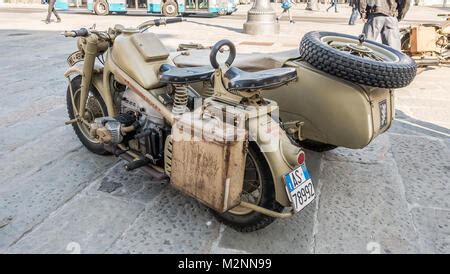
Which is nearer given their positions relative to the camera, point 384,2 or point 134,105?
point 134,105

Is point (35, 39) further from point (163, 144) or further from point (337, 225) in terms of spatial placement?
point (337, 225)

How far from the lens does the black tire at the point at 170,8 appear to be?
19378 mm

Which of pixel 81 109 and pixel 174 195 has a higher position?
pixel 81 109

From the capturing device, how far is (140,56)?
10.2 feet

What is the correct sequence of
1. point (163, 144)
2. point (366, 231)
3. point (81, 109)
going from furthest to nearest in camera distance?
1. point (81, 109)
2. point (163, 144)
3. point (366, 231)

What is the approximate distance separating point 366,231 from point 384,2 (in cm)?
484

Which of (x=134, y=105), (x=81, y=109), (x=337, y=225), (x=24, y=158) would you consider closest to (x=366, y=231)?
(x=337, y=225)

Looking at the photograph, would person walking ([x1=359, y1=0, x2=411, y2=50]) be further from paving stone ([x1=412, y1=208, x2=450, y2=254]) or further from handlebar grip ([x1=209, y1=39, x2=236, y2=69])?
handlebar grip ([x1=209, y1=39, x2=236, y2=69])

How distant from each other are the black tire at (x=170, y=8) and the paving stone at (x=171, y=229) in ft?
58.5

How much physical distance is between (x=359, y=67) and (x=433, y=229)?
4.02ft

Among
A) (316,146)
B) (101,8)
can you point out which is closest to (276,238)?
(316,146)

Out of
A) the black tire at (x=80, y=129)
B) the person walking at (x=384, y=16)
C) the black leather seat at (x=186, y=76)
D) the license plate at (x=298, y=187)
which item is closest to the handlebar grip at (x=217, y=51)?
the black leather seat at (x=186, y=76)
